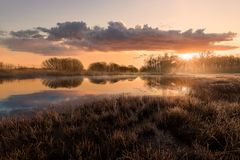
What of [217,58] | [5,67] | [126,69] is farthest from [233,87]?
[217,58]

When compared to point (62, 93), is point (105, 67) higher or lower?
higher

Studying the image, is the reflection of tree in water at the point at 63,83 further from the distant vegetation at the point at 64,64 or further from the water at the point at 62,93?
the distant vegetation at the point at 64,64

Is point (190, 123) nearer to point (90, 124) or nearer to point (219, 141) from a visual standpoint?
point (219, 141)

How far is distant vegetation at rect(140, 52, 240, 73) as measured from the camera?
109m

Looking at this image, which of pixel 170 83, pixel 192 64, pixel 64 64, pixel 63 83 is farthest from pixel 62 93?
pixel 192 64

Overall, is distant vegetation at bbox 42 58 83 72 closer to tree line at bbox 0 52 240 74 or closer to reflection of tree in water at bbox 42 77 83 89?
tree line at bbox 0 52 240 74

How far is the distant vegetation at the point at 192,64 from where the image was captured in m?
109

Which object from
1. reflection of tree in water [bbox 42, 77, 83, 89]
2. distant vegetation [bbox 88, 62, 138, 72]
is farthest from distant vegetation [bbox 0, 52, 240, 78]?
reflection of tree in water [bbox 42, 77, 83, 89]

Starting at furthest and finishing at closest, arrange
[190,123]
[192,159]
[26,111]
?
[26,111] → [190,123] → [192,159]

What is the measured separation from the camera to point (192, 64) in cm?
11512

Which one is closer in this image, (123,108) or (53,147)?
(53,147)

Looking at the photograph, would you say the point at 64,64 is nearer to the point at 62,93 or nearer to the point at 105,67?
the point at 105,67

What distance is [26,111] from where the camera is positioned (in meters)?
12.8

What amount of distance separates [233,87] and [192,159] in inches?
637
